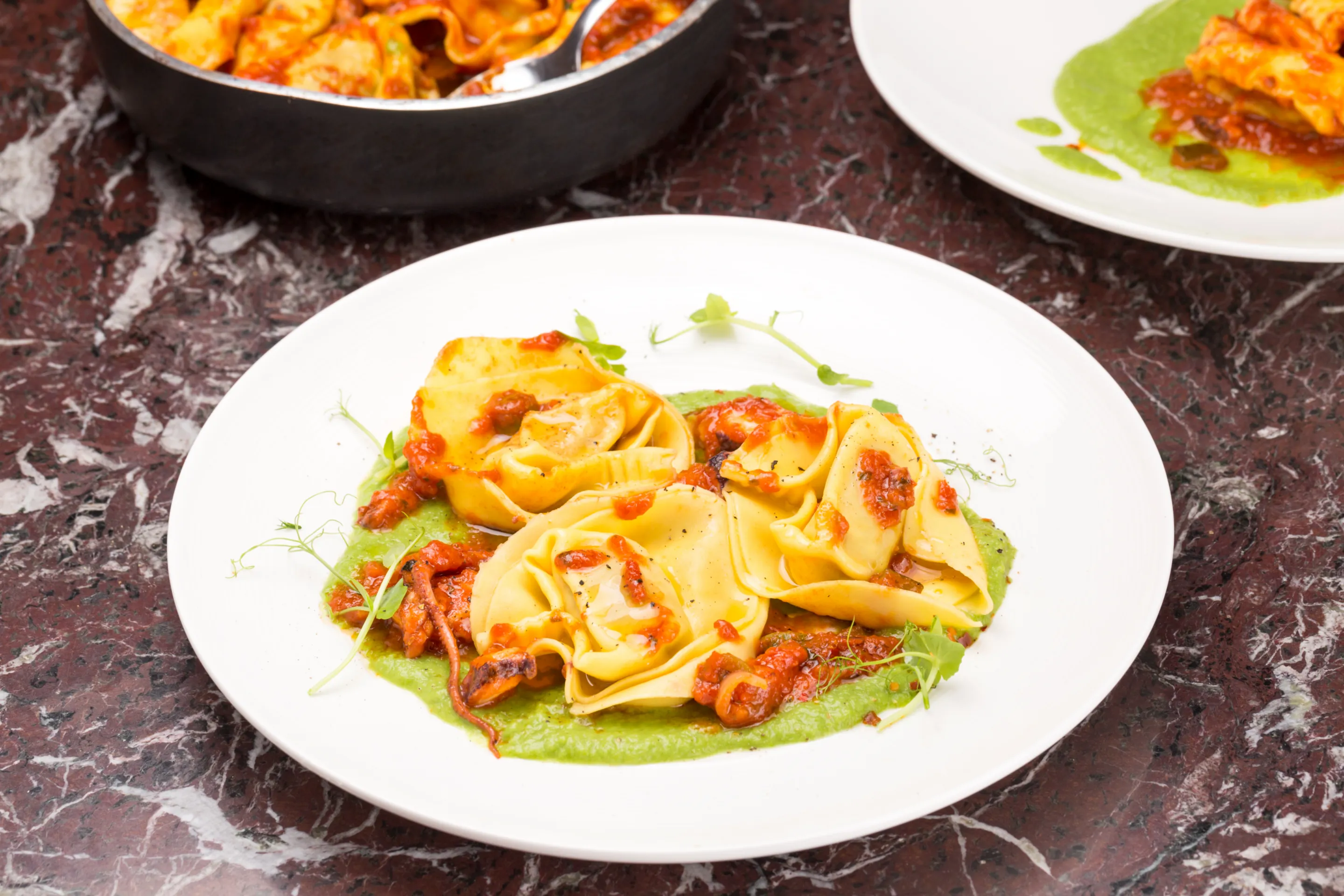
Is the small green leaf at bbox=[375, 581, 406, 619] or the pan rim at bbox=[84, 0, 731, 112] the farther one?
the pan rim at bbox=[84, 0, 731, 112]

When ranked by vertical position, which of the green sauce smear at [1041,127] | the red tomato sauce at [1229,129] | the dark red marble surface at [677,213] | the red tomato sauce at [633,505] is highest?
the green sauce smear at [1041,127]

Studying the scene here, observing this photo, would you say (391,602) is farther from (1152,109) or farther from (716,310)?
(1152,109)

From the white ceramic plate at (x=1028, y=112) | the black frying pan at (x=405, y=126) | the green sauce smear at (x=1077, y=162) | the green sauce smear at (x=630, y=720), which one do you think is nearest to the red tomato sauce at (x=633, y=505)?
the green sauce smear at (x=630, y=720)

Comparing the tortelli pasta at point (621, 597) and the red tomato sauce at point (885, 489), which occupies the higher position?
the red tomato sauce at point (885, 489)

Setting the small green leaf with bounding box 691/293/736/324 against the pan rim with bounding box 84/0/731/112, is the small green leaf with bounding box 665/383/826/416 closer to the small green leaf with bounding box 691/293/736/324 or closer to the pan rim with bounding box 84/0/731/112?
the small green leaf with bounding box 691/293/736/324

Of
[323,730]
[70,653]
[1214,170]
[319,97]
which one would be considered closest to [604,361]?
[319,97]

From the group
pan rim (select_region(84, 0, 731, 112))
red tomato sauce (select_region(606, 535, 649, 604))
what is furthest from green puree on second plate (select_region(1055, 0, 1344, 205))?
red tomato sauce (select_region(606, 535, 649, 604))

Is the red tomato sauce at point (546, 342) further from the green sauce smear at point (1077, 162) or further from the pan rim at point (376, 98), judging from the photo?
the green sauce smear at point (1077, 162)
